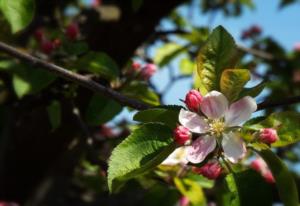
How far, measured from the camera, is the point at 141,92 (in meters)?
1.73

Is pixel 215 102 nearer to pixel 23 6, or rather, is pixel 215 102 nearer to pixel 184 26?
pixel 23 6

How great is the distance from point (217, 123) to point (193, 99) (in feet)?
0.34

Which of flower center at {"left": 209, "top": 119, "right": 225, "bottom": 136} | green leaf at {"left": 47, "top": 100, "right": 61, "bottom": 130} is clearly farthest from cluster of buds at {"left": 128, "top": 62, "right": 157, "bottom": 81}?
flower center at {"left": 209, "top": 119, "right": 225, "bottom": 136}

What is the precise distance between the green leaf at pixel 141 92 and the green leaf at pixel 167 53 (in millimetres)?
841

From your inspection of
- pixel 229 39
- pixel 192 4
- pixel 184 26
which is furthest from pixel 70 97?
pixel 192 4

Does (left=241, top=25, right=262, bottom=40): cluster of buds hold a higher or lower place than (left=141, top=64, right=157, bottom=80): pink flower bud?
higher

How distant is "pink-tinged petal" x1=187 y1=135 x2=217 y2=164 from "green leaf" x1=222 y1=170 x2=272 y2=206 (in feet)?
0.28

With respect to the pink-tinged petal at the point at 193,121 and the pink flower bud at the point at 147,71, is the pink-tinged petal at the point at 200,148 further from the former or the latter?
the pink flower bud at the point at 147,71

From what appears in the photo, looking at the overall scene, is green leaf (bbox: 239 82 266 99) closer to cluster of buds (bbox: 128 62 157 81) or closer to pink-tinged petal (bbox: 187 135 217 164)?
pink-tinged petal (bbox: 187 135 217 164)

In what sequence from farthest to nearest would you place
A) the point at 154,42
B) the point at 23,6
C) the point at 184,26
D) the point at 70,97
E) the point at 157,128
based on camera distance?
the point at 184,26 < the point at 154,42 < the point at 70,97 < the point at 23,6 < the point at 157,128

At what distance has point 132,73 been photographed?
1.87 meters

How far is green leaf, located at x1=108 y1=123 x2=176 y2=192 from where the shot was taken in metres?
1.08

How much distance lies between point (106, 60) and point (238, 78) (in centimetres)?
66

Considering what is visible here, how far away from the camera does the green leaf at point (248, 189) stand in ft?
3.82
